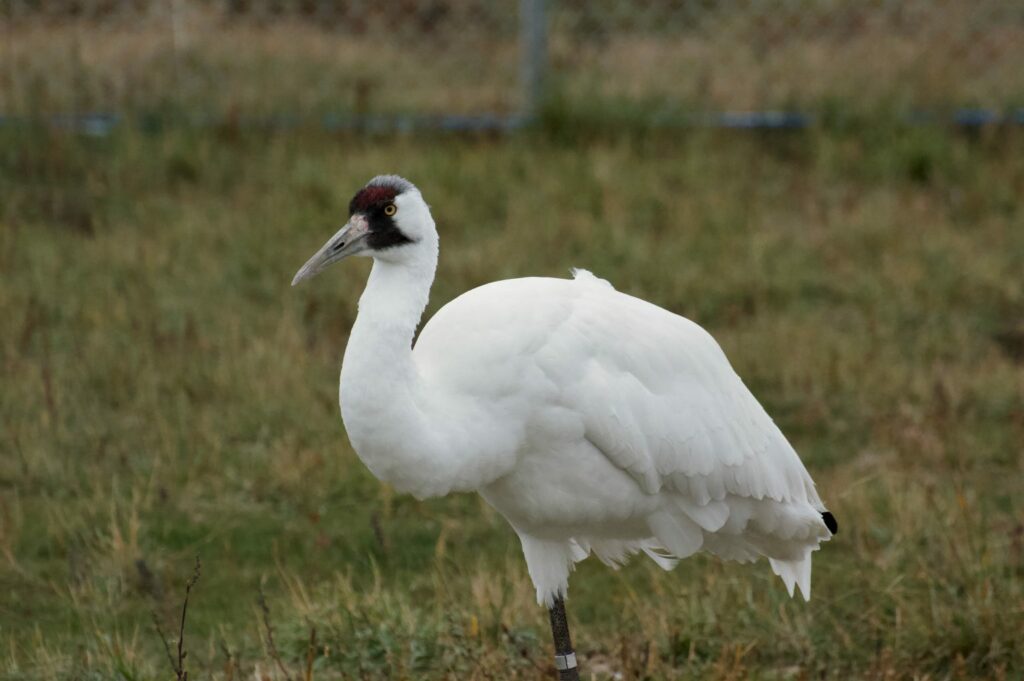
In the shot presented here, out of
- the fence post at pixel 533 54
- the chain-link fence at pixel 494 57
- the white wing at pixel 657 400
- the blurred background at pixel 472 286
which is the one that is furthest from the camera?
the fence post at pixel 533 54

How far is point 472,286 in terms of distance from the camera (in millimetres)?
8422

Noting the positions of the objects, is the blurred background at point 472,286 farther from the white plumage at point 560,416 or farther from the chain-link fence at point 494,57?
the white plumage at point 560,416

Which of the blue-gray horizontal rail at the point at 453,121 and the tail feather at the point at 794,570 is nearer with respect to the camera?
the tail feather at the point at 794,570

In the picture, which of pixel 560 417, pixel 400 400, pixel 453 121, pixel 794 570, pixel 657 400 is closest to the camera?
pixel 400 400

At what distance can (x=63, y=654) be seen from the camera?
16.3 ft

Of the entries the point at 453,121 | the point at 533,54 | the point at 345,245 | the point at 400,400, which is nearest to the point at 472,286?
the point at 453,121

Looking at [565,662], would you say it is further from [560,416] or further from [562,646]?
[560,416]

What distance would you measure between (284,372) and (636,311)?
2826 mm

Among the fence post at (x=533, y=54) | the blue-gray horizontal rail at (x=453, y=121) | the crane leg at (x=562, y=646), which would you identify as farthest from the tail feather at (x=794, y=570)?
the fence post at (x=533, y=54)

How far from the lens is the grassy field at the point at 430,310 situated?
204 inches

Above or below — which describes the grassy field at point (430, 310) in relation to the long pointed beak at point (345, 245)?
below

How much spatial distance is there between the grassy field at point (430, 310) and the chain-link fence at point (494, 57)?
381mm

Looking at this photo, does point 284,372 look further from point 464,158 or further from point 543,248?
point 464,158

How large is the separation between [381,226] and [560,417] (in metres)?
0.73
